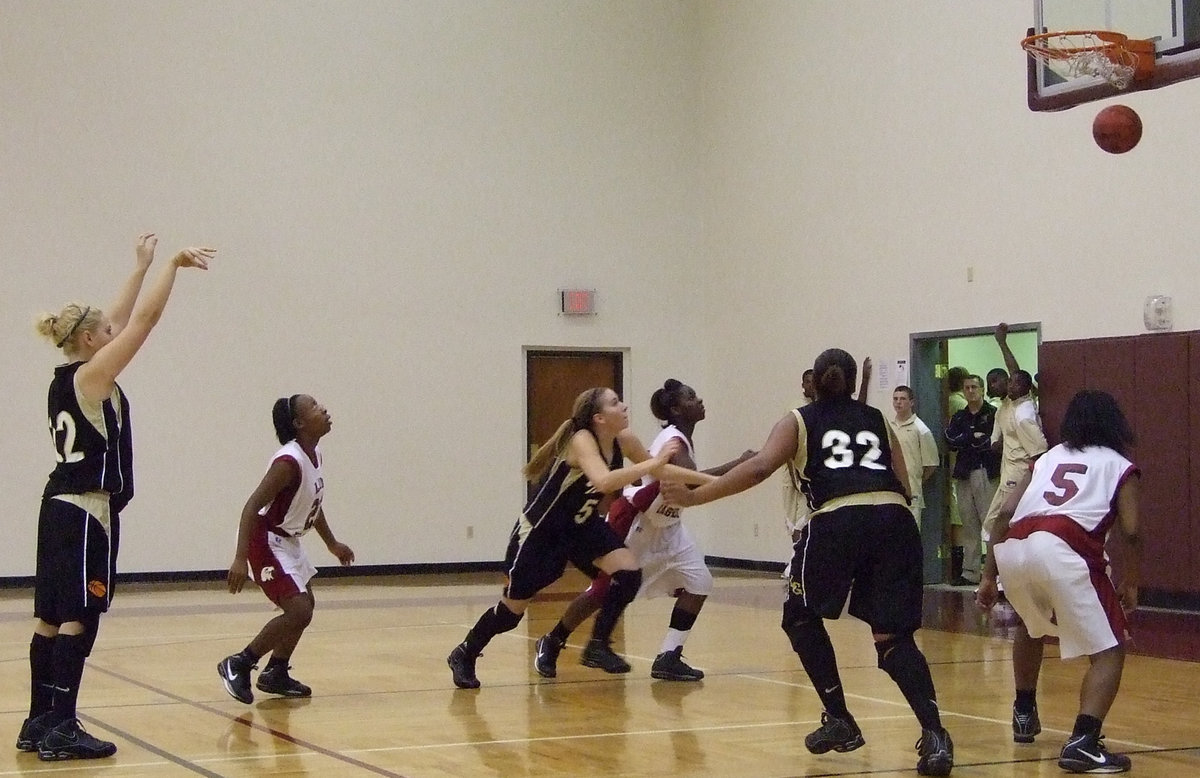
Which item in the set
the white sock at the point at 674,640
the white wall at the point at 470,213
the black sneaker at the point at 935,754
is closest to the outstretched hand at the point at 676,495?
the black sneaker at the point at 935,754

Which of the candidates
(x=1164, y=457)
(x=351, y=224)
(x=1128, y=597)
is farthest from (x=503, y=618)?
(x=351, y=224)

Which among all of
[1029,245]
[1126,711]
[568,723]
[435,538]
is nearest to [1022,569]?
[1126,711]

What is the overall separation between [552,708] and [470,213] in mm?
10890

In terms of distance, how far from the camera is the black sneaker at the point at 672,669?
9008mm

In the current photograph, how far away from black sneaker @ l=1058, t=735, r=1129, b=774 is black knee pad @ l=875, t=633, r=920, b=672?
71 centimetres

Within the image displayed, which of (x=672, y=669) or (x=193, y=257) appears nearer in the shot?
(x=193, y=257)

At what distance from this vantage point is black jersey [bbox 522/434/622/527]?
841 centimetres

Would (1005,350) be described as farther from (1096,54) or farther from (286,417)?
(286,417)

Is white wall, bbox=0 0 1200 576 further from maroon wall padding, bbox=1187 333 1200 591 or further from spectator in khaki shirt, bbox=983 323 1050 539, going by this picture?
maroon wall padding, bbox=1187 333 1200 591

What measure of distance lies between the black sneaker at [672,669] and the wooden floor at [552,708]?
3.3 inches

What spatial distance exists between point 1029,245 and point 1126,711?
23.6ft

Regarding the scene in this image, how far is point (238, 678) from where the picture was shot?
8.16 meters

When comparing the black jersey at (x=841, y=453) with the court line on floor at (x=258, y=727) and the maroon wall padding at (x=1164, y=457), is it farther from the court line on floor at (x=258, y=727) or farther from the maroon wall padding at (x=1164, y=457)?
the maroon wall padding at (x=1164, y=457)

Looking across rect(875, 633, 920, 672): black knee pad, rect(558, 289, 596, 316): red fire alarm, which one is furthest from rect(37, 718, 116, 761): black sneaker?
rect(558, 289, 596, 316): red fire alarm
